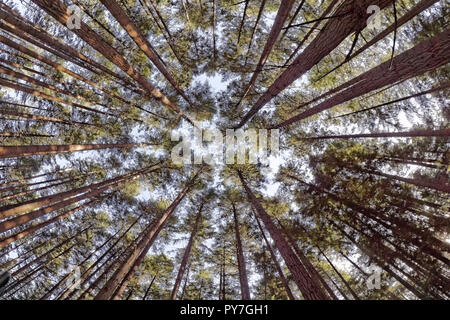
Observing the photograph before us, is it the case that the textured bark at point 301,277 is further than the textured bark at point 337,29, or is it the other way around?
the textured bark at point 301,277

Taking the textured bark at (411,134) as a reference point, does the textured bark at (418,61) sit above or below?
above

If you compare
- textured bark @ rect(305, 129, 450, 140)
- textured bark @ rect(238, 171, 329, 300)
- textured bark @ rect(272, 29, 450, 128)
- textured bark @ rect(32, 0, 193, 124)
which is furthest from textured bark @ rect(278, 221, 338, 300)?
textured bark @ rect(32, 0, 193, 124)

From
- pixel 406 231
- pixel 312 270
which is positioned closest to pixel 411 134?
pixel 406 231

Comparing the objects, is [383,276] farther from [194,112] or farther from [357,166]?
[194,112]

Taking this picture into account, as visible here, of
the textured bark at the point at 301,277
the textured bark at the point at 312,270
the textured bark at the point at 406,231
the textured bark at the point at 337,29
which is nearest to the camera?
the textured bark at the point at 337,29

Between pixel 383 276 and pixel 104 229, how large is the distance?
1338 cm

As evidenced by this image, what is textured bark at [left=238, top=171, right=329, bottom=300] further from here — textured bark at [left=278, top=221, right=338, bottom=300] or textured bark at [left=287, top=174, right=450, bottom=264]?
textured bark at [left=287, top=174, right=450, bottom=264]

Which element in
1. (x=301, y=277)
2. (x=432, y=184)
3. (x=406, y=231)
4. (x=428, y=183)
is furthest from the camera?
(x=406, y=231)

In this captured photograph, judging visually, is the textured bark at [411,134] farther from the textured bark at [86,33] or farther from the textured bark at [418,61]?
the textured bark at [86,33]

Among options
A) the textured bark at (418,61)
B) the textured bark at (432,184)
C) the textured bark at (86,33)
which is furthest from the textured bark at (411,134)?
the textured bark at (86,33)

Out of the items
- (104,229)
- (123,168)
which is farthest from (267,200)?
(104,229)

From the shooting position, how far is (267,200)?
40.4 ft

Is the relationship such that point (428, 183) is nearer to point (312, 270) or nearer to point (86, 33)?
point (312, 270)
